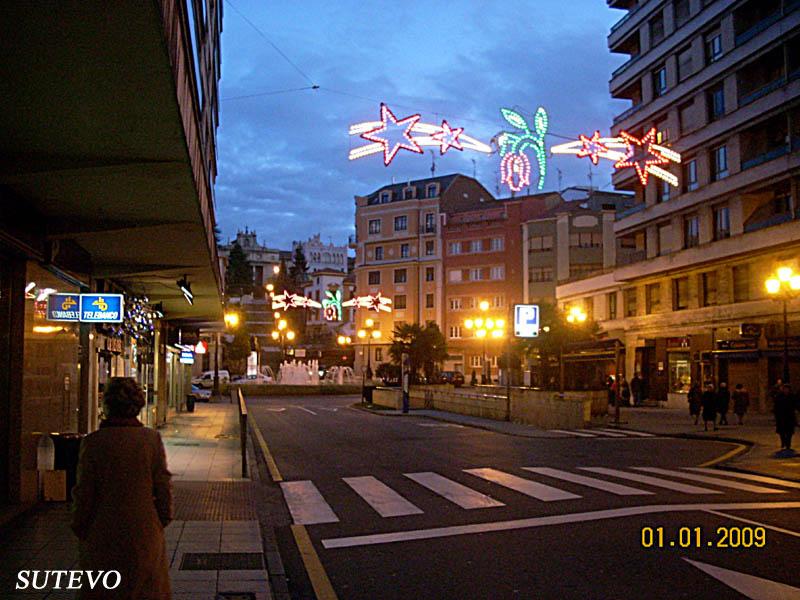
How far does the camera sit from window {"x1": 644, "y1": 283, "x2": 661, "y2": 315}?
1853 inches

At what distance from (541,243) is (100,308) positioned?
62667mm

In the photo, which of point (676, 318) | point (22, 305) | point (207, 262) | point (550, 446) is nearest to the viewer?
point (22, 305)

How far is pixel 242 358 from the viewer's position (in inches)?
3935

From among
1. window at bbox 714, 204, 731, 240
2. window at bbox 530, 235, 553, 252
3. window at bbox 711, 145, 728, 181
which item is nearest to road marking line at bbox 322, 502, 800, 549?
window at bbox 714, 204, 731, 240

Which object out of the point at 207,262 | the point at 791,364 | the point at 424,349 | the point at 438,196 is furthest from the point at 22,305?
the point at 438,196

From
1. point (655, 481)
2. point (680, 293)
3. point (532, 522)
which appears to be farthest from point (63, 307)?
point (680, 293)

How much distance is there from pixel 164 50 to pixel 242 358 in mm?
95761

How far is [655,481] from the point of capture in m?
14.8

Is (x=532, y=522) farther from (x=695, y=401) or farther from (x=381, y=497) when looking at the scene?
(x=695, y=401)

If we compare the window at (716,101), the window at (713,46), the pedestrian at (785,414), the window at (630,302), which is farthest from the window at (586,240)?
the pedestrian at (785,414)

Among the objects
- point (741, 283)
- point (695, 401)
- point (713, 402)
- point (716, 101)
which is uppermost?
point (716, 101)

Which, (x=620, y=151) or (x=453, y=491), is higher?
(x=620, y=151)

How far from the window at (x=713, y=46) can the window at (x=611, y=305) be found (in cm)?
1649

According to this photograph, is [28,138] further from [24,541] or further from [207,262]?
[207,262]
